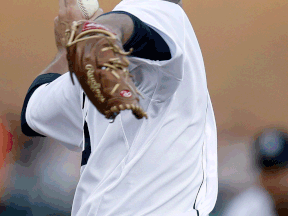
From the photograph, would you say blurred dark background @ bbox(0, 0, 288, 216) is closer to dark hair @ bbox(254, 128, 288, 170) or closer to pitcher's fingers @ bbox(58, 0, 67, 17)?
dark hair @ bbox(254, 128, 288, 170)

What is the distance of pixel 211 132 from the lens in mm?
738

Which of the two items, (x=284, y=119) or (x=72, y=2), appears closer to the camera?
(x=72, y=2)

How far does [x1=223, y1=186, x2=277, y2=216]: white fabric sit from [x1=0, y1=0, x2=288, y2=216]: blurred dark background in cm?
13

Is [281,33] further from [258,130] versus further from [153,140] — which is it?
[153,140]

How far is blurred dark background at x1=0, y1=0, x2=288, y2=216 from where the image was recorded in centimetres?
241

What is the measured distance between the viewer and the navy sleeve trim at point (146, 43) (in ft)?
1.36

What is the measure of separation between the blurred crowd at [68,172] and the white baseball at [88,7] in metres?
1.79

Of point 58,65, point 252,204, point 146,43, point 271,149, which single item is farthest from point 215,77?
point 146,43

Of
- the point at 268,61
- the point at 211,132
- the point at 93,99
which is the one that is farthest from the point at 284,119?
the point at 93,99

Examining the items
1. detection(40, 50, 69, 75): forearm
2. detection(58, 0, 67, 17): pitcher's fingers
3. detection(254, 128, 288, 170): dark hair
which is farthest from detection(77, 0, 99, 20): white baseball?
detection(254, 128, 288, 170): dark hair

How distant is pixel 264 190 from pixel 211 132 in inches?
73.6

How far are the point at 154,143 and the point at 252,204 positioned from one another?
6.40ft

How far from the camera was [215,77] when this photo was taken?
2504 millimetres

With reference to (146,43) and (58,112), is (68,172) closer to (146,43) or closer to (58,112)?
(58,112)
